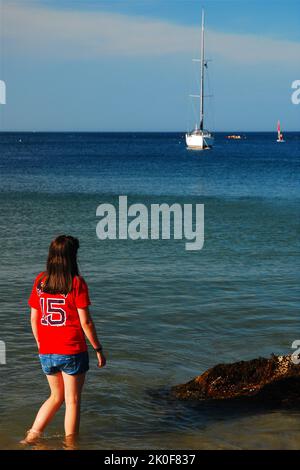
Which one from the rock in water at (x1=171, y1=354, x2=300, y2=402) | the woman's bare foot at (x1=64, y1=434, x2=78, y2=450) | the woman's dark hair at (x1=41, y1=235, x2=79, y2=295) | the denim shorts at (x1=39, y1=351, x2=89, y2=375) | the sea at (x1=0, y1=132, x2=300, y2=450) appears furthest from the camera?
the rock in water at (x1=171, y1=354, x2=300, y2=402)

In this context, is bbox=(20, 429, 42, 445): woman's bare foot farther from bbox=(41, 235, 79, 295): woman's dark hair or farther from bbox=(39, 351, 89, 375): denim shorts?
bbox=(41, 235, 79, 295): woman's dark hair

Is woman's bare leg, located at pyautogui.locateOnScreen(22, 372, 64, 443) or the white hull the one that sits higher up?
the white hull

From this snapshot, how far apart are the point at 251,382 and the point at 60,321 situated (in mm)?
2816

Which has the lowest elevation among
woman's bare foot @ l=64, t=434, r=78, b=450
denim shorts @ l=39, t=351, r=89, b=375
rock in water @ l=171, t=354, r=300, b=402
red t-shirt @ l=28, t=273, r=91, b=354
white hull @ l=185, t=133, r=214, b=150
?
woman's bare foot @ l=64, t=434, r=78, b=450

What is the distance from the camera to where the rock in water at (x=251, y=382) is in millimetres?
7914

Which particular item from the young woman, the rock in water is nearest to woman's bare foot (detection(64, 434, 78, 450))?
the young woman

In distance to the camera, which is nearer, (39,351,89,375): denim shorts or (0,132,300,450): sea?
(39,351,89,375): denim shorts

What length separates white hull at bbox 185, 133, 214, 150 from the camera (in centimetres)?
10081

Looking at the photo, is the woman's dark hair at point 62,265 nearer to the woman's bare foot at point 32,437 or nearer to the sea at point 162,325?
the woman's bare foot at point 32,437

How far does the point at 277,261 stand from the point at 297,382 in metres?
9.70

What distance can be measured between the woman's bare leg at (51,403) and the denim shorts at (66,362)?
0.13m

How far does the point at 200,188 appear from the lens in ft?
148

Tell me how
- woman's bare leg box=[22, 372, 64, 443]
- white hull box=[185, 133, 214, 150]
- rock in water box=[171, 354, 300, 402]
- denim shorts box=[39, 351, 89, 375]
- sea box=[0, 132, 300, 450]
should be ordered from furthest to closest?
white hull box=[185, 133, 214, 150], rock in water box=[171, 354, 300, 402], sea box=[0, 132, 300, 450], woman's bare leg box=[22, 372, 64, 443], denim shorts box=[39, 351, 89, 375]
